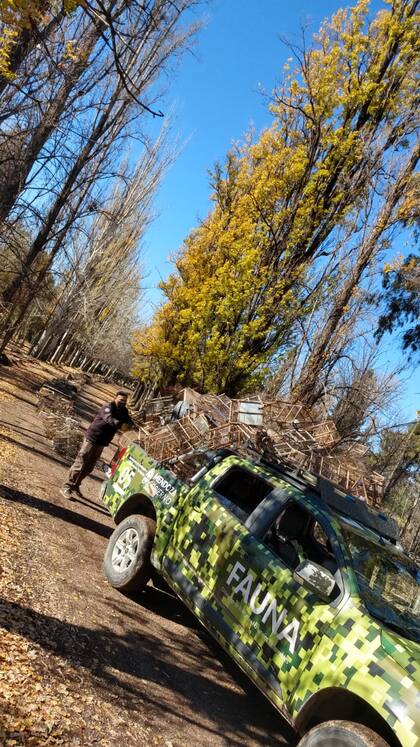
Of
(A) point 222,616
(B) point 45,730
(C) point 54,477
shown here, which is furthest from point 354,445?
(B) point 45,730

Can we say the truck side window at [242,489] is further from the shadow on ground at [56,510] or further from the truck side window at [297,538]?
the shadow on ground at [56,510]

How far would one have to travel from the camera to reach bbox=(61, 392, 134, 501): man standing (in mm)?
7324

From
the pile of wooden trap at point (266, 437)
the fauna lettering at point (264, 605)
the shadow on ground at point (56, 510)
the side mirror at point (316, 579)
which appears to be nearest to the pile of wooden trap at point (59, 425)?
the pile of wooden trap at point (266, 437)

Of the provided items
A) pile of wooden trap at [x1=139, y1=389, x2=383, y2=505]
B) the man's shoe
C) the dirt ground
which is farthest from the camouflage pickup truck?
the man's shoe

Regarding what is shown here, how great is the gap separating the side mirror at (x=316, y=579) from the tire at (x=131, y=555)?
6.42ft

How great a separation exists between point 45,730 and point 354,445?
332 inches

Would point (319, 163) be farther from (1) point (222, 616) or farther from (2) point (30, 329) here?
(2) point (30, 329)

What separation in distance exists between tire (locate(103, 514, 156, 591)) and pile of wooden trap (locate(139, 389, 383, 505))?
4.02 feet

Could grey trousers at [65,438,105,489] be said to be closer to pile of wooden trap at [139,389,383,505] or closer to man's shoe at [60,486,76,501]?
man's shoe at [60,486,76,501]

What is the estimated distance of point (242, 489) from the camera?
4.84 metres

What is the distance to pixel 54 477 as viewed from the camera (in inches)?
320

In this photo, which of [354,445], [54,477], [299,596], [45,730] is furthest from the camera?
[354,445]

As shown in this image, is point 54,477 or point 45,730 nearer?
point 45,730

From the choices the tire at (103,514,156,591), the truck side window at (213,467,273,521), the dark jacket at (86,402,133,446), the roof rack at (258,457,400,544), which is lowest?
the tire at (103,514,156,591)
